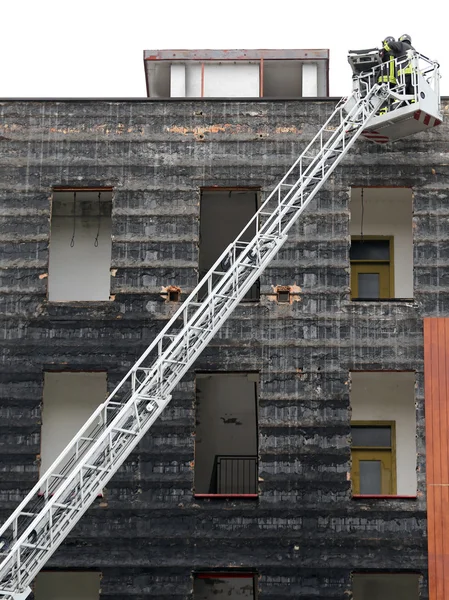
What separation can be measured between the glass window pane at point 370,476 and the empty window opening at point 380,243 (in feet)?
14.5

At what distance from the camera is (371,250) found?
3378 cm

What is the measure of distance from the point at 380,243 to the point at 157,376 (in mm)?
9007

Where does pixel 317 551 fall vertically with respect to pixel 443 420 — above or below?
below

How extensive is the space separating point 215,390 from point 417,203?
8709 mm

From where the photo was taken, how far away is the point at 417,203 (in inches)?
1257

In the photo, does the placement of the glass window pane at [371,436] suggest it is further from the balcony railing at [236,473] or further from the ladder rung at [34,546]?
the ladder rung at [34,546]

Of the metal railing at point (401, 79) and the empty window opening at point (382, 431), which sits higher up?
the metal railing at point (401, 79)

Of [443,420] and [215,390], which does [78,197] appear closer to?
[215,390]

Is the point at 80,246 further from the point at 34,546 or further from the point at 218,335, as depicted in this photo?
the point at 34,546

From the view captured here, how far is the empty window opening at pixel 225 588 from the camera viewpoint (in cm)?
3353

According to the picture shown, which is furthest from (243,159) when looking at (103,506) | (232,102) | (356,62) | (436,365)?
(103,506)

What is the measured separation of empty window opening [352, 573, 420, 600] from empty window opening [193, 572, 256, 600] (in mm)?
2907

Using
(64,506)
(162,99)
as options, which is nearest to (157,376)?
(64,506)

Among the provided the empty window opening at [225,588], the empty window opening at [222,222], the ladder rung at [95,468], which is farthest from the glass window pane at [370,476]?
the ladder rung at [95,468]
